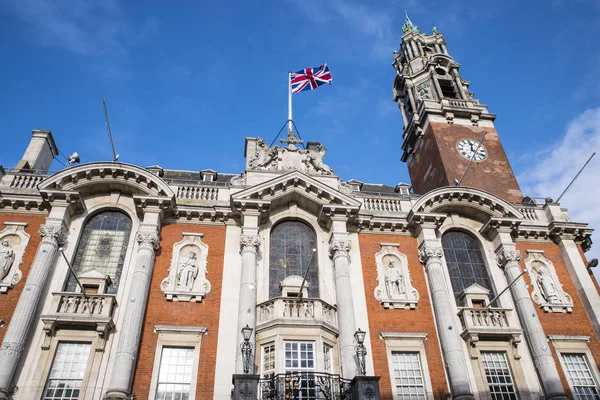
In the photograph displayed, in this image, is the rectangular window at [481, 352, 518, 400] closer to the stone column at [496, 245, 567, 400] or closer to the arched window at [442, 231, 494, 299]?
the stone column at [496, 245, 567, 400]

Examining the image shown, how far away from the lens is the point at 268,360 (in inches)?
674

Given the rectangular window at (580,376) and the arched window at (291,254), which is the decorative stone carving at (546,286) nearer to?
the rectangular window at (580,376)

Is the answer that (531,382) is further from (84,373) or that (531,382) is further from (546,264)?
(84,373)

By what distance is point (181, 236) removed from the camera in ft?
66.8

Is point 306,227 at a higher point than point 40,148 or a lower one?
lower

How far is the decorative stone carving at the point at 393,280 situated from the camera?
19.6 metres

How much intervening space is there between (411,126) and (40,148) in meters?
22.2

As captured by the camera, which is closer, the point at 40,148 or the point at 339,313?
the point at 339,313

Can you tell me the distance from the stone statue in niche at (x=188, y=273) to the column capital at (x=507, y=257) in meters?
12.9

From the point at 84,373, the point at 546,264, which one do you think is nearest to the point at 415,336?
the point at 546,264

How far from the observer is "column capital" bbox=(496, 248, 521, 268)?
68.9ft

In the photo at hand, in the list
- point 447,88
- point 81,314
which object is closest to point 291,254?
point 81,314

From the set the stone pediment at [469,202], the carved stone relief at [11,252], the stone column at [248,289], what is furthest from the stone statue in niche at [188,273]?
the stone pediment at [469,202]

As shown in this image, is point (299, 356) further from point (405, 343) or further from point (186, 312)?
point (186, 312)
